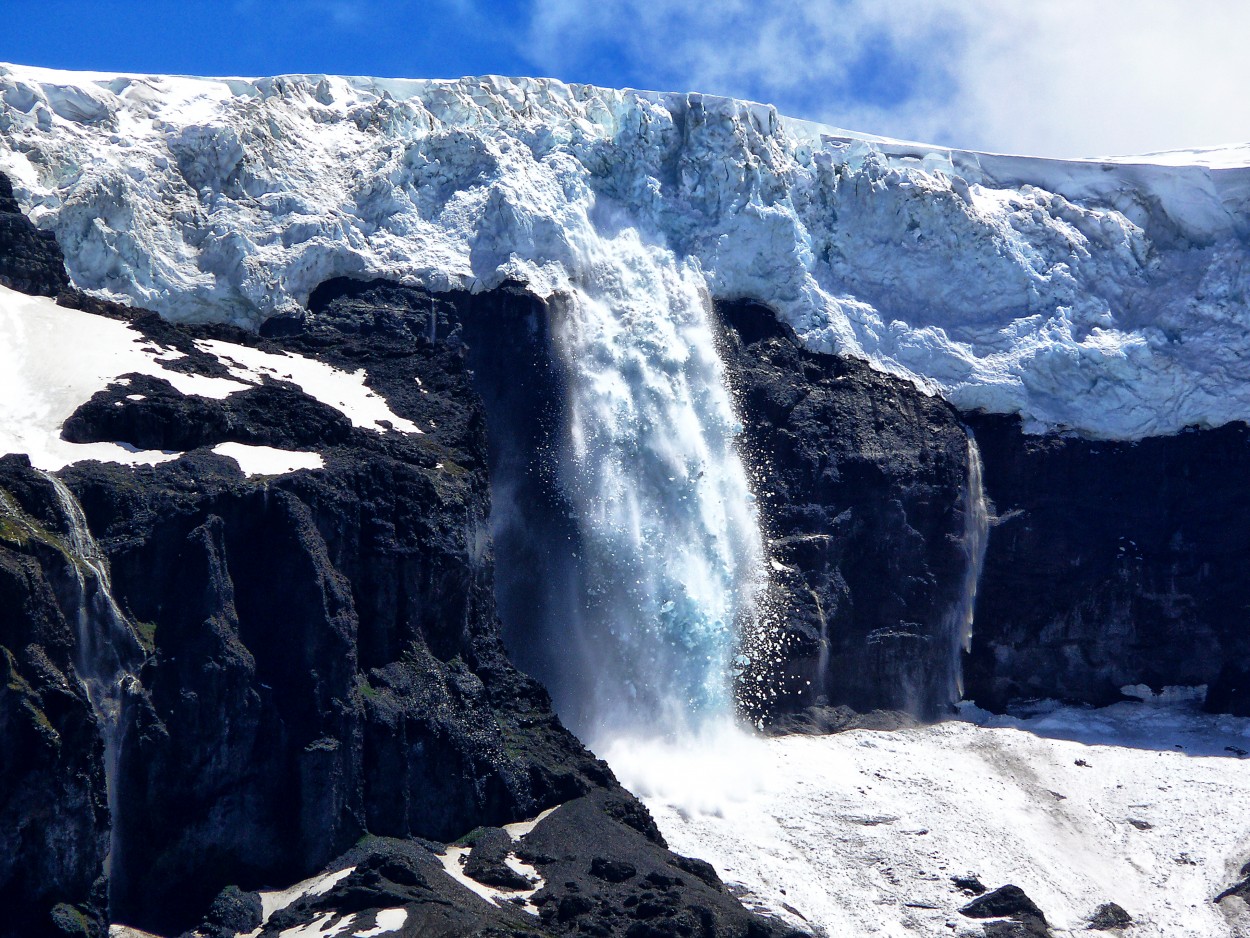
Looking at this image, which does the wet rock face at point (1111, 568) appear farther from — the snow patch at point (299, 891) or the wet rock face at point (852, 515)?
the snow patch at point (299, 891)

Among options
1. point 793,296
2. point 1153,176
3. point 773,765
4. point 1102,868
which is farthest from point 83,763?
point 1153,176

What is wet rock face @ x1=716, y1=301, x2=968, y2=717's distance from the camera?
7106 centimetres

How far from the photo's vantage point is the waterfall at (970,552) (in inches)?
2889

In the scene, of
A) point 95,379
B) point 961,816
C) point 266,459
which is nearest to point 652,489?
point 961,816

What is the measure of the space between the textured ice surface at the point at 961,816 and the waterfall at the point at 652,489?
272cm

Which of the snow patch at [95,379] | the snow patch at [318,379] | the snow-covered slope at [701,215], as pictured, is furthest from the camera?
the snow-covered slope at [701,215]

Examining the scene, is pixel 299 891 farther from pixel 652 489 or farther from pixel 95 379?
pixel 652 489

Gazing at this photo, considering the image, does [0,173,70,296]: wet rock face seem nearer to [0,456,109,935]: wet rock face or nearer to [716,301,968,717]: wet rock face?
[0,456,109,935]: wet rock face

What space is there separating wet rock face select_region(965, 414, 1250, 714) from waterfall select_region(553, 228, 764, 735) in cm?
937

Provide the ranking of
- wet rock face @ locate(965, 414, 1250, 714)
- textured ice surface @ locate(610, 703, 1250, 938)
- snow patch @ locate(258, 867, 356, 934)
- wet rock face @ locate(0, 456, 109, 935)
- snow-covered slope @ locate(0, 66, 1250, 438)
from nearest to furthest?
wet rock face @ locate(0, 456, 109, 935) < snow patch @ locate(258, 867, 356, 934) < textured ice surface @ locate(610, 703, 1250, 938) < snow-covered slope @ locate(0, 66, 1250, 438) < wet rock face @ locate(965, 414, 1250, 714)

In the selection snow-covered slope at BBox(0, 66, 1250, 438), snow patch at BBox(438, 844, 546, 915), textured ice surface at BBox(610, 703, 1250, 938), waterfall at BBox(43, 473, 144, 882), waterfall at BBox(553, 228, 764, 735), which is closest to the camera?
waterfall at BBox(43, 473, 144, 882)

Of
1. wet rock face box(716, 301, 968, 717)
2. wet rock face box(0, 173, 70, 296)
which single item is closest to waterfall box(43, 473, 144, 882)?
wet rock face box(0, 173, 70, 296)

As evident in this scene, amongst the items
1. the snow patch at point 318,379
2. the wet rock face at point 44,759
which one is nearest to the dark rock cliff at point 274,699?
the wet rock face at point 44,759

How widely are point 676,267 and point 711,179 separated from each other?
358cm
